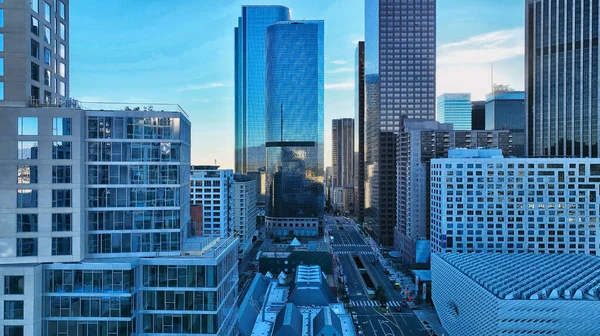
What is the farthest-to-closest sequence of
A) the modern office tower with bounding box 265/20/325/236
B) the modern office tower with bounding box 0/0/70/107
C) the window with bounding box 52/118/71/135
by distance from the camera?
the modern office tower with bounding box 265/20/325/236 < the window with bounding box 52/118/71/135 < the modern office tower with bounding box 0/0/70/107

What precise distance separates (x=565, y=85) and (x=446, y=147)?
61.4 meters

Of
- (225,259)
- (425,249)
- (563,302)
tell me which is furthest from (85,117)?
(425,249)

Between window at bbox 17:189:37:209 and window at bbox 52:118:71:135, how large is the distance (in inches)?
173

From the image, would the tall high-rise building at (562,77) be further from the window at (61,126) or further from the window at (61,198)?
the window at (61,198)

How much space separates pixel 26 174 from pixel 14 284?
7513 mm

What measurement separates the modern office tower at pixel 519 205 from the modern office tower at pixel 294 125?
8419cm

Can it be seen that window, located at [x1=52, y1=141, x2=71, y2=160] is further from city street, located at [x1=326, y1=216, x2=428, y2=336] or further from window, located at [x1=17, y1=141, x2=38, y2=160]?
city street, located at [x1=326, y1=216, x2=428, y2=336]

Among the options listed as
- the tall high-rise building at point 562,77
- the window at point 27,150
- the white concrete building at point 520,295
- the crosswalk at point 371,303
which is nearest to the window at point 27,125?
the window at point 27,150

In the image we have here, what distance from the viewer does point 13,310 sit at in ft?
92.9

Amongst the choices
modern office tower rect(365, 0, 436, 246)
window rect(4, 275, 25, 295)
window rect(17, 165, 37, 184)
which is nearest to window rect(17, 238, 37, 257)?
window rect(4, 275, 25, 295)

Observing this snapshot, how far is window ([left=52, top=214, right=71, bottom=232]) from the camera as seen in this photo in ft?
97.0

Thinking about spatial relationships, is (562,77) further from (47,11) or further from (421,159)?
(47,11)

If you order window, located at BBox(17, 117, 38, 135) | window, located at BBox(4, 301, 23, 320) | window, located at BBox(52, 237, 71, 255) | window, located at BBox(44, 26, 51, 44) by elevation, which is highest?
window, located at BBox(44, 26, 51, 44)

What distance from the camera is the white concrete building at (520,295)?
157 ft
